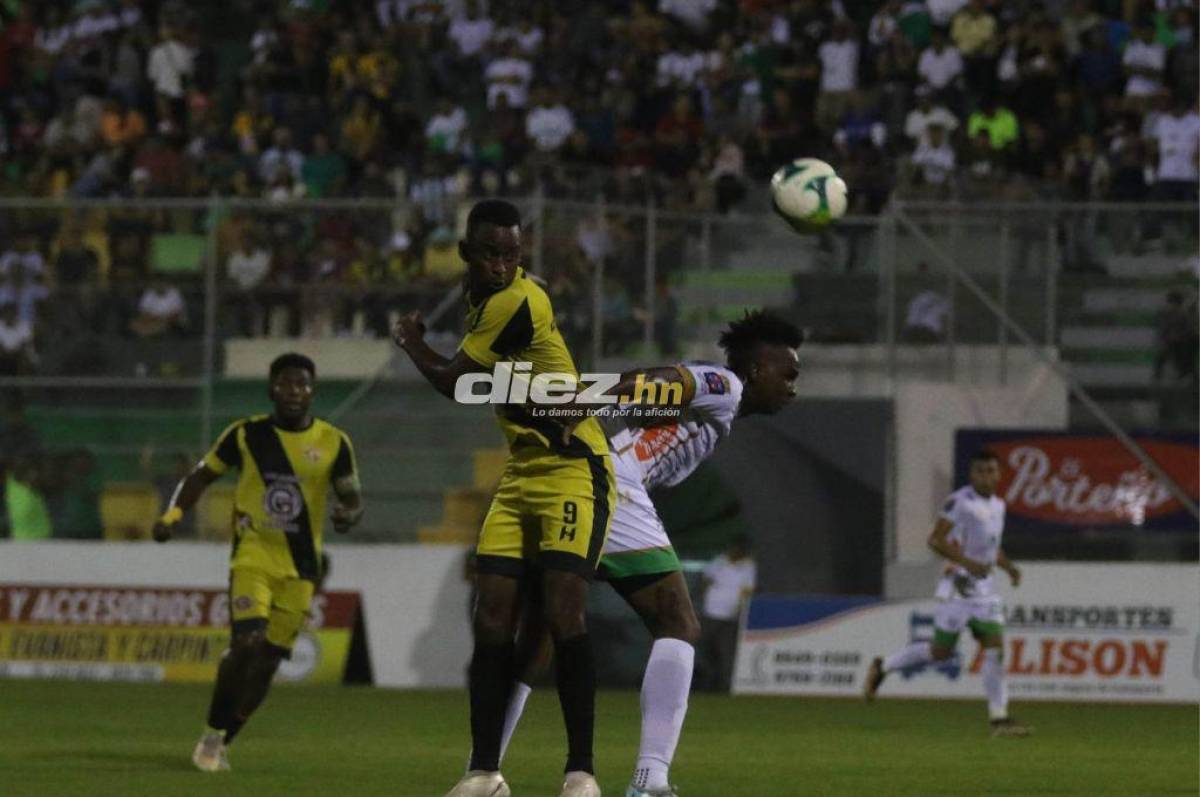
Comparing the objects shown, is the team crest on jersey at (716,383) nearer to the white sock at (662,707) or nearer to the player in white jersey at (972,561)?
the white sock at (662,707)

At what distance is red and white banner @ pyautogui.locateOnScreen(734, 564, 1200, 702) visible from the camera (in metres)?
21.7

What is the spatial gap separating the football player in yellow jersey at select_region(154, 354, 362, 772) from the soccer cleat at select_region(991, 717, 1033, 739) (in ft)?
18.4

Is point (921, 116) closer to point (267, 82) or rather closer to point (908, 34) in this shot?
point (908, 34)

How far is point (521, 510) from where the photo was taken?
388 inches

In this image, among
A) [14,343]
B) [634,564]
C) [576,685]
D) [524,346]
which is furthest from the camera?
[14,343]

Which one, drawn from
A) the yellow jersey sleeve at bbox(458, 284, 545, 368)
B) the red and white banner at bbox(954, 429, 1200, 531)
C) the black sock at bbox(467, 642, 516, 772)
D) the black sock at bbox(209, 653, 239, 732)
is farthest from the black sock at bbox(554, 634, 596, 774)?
the red and white banner at bbox(954, 429, 1200, 531)

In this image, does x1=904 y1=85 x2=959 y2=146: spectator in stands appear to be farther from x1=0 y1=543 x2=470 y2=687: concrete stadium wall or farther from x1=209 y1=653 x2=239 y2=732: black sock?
x1=209 y1=653 x2=239 y2=732: black sock

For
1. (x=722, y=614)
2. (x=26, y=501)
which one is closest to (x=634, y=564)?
(x=722, y=614)

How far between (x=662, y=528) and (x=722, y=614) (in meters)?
12.8

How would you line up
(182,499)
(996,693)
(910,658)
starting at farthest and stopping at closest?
(910,658)
(996,693)
(182,499)

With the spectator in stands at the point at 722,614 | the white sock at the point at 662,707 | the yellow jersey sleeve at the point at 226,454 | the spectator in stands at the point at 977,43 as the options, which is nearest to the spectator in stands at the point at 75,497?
the spectator in stands at the point at 722,614

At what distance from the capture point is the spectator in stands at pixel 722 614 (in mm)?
22797

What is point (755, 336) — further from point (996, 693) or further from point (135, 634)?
point (135, 634)

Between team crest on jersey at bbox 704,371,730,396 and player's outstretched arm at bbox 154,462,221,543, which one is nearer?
team crest on jersey at bbox 704,371,730,396
